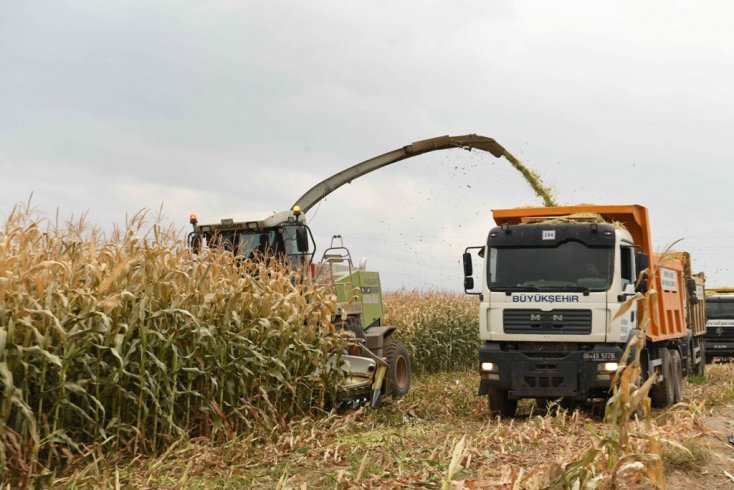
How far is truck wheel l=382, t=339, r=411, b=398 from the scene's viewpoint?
12516mm

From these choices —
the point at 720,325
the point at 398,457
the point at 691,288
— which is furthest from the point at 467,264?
the point at 720,325

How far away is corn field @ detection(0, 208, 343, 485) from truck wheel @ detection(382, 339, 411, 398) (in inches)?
97.4

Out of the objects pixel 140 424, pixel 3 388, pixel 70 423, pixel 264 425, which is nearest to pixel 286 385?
pixel 264 425

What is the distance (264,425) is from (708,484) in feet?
15.1

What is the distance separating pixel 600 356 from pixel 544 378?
0.80 m

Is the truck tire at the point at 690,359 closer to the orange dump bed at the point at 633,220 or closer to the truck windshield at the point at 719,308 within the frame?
the orange dump bed at the point at 633,220

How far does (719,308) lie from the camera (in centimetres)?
2502

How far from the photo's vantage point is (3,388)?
681 cm

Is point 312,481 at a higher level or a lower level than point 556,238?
lower

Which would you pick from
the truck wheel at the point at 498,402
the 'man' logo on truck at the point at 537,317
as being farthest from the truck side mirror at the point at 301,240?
the 'man' logo on truck at the point at 537,317

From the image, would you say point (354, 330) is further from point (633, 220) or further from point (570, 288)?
point (633, 220)

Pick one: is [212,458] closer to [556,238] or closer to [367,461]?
[367,461]

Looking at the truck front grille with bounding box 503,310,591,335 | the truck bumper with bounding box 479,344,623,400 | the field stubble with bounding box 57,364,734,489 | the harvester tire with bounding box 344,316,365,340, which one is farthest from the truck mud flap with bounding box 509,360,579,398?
the harvester tire with bounding box 344,316,365,340

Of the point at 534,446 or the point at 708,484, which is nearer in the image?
the point at 708,484
